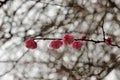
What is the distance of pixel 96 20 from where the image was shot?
81.4 inches

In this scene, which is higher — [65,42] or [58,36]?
[65,42]

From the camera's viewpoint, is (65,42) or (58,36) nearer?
(65,42)

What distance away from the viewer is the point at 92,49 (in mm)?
2008

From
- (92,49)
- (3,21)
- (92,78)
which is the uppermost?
(3,21)

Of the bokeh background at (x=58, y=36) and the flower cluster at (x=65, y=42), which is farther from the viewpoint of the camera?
the bokeh background at (x=58, y=36)

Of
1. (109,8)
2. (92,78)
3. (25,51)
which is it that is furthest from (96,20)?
(25,51)

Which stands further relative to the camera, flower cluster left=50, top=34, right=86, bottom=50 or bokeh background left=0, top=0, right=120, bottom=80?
bokeh background left=0, top=0, right=120, bottom=80

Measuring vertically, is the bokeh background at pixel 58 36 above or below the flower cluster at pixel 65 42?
below

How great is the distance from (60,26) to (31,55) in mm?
277

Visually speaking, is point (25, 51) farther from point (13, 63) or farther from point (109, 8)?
point (109, 8)

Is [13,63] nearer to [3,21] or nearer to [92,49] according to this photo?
[3,21]

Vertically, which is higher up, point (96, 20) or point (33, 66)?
point (96, 20)

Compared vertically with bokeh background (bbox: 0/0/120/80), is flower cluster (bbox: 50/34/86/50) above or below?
above

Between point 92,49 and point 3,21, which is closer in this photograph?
point 92,49
